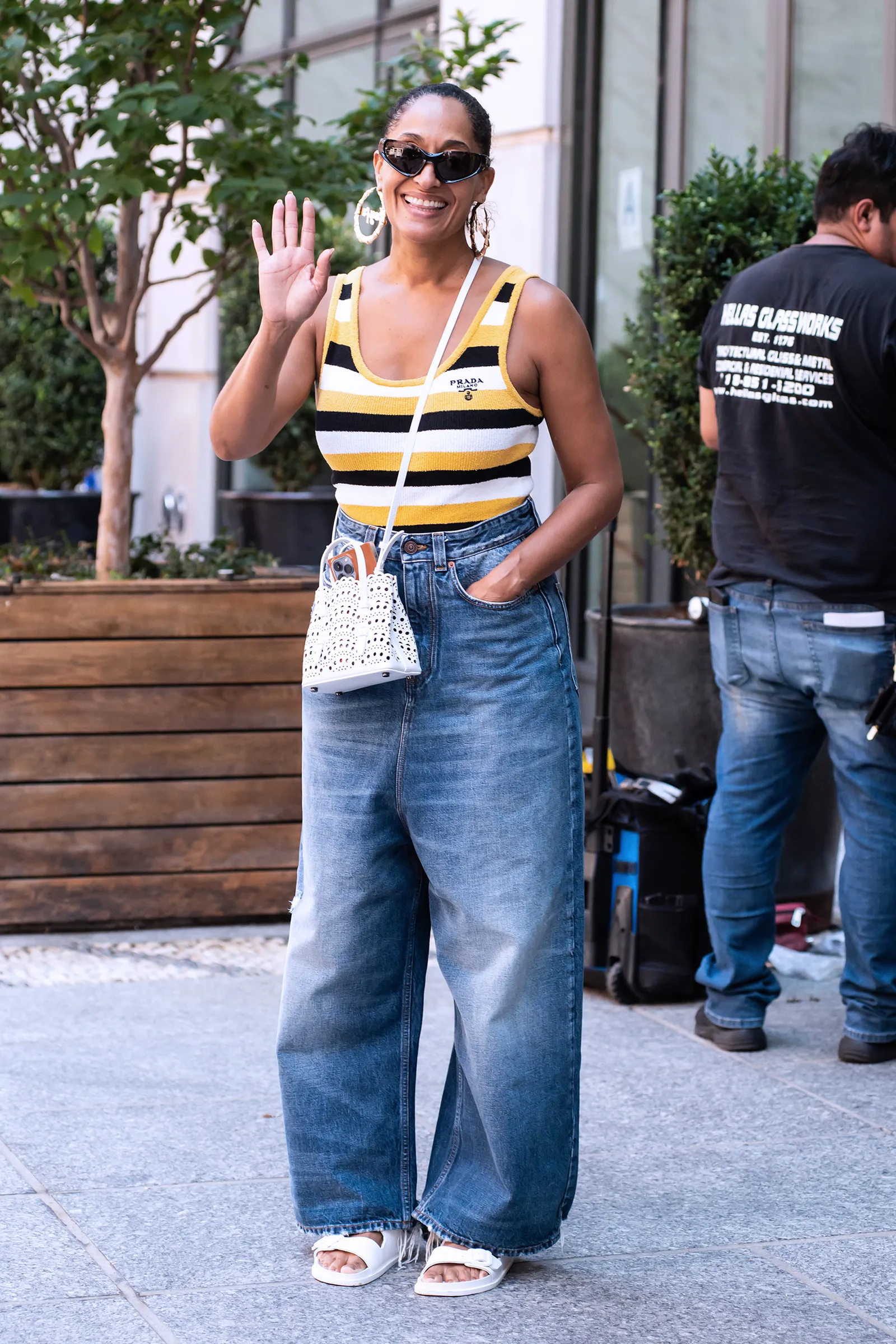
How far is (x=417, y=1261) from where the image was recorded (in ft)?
10.6

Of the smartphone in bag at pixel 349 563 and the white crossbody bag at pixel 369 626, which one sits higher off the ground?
the smartphone in bag at pixel 349 563

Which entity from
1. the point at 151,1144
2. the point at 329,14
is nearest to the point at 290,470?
the point at 329,14

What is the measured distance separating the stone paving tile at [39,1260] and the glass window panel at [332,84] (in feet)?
25.3

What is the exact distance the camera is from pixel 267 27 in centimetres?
1127

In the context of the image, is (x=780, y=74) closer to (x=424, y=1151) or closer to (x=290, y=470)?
(x=290, y=470)

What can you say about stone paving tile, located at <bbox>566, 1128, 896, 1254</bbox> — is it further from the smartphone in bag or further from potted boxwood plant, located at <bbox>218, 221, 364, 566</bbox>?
potted boxwood plant, located at <bbox>218, 221, 364, 566</bbox>

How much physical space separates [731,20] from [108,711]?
396 centimetres

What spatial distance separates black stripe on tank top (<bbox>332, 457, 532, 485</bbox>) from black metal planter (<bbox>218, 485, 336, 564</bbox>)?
612cm

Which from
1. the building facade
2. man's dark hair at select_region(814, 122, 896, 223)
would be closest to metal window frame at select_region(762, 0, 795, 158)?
the building facade

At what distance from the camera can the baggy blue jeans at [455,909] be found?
301cm

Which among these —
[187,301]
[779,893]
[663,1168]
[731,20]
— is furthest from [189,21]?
[187,301]

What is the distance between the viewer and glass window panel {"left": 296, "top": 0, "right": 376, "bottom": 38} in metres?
10.1

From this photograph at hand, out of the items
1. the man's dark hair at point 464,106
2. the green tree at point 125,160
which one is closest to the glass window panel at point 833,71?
the green tree at point 125,160

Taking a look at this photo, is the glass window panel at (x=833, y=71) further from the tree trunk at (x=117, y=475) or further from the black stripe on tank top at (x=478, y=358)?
the black stripe on tank top at (x=478, y=358)
